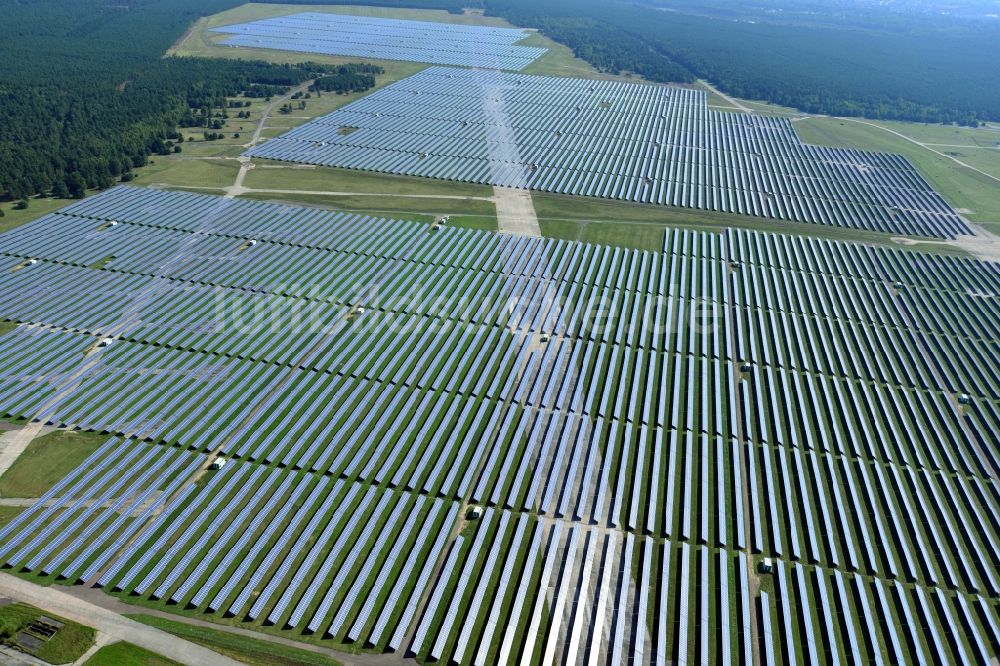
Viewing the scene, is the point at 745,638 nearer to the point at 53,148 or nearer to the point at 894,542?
the point at 894,542

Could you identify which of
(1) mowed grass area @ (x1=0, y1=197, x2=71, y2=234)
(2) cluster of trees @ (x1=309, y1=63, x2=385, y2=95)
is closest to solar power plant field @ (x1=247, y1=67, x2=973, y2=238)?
(2) cluster of trees @ (x1=309, y1=63, x2=385, y2=95)

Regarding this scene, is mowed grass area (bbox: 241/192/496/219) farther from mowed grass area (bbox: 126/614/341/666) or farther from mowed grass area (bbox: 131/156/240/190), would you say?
mowed grass area (bbox: 126/614/341/666)

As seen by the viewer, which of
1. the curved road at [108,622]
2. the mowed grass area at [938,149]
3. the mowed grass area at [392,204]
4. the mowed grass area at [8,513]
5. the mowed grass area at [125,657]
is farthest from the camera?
the mowed grass area at [938,149]

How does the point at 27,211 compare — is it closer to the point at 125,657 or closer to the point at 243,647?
the point at 125,657

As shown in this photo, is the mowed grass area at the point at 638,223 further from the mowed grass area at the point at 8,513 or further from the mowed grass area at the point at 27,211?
the mowed grass area at the point at 27,211

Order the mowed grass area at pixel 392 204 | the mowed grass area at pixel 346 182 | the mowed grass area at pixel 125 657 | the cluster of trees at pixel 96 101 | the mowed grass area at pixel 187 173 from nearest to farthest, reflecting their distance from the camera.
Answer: the mowed grass area at pixel 125 657
the mowed grass area at pixel 392 204
the cluster of trees at pixel 96 101
the mowed grass area at pixel 187 173
the mowed grass area at pixel 346 182

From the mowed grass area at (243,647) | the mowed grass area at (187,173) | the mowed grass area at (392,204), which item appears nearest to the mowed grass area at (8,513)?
the mowed grass area at (243,647)

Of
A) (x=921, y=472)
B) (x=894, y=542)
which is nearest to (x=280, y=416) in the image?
(x=894, y=542)
